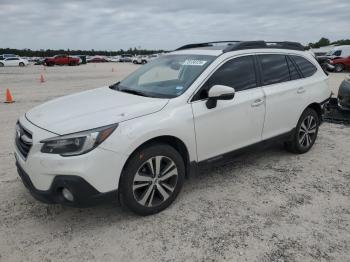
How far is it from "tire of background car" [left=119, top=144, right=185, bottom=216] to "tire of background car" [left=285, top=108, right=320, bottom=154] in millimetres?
2428

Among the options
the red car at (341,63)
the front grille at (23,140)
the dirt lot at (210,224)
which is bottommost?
the dirt lot at (210,224)

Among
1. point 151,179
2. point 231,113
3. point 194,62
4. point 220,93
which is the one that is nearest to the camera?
point 151,179

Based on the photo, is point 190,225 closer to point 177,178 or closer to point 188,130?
point 177,178

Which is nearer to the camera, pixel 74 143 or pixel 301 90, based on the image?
pixel 74 143

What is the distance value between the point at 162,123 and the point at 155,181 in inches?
24.7

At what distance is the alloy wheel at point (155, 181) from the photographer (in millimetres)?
3639

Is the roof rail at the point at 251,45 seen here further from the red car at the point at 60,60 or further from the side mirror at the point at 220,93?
the red car at the point at 60,60

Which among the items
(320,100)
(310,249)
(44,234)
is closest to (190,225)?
(310,249)

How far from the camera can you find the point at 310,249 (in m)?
3.20

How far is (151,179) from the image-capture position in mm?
3705

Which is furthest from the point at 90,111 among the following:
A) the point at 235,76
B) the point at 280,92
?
the point at 280,92

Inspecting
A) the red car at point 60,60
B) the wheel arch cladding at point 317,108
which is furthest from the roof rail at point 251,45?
the red car at point 60,60

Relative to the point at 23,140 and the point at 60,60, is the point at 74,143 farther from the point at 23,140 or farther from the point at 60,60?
the point at 60,60

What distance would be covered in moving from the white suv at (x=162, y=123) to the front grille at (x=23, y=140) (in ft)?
0.04
